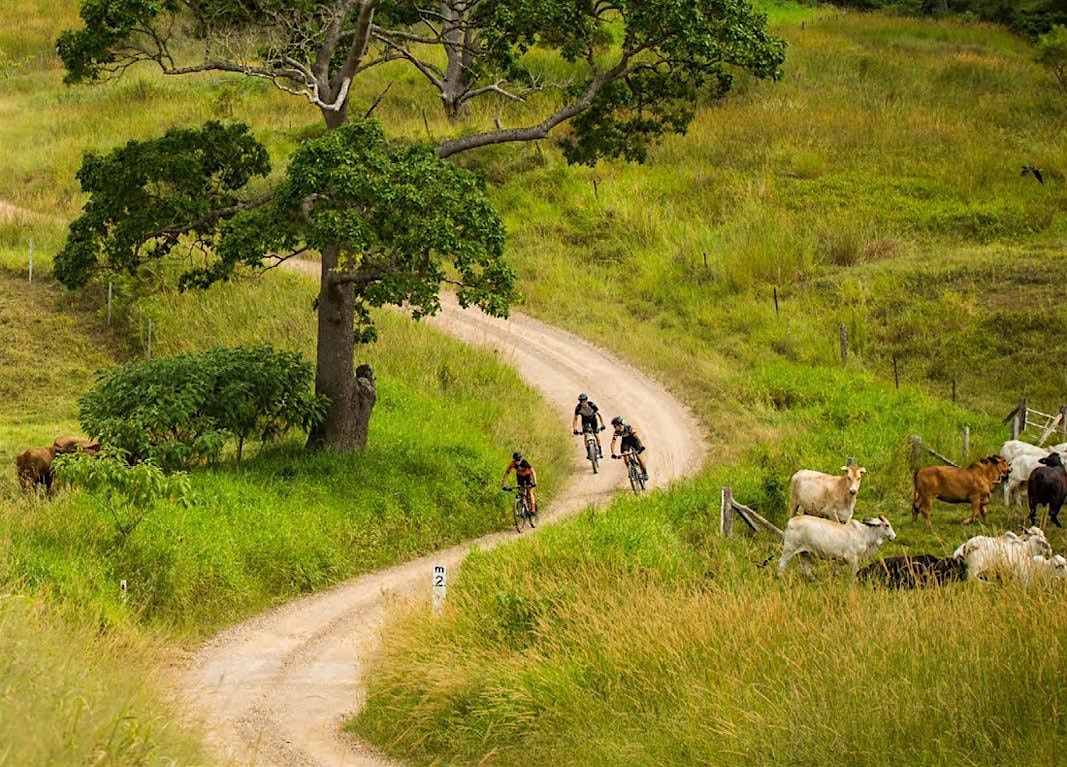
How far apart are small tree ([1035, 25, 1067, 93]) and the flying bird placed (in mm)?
9538

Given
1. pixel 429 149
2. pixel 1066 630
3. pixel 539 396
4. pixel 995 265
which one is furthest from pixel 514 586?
pixel 995 265

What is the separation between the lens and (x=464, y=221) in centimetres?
2319

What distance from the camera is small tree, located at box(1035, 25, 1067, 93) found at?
173 feet

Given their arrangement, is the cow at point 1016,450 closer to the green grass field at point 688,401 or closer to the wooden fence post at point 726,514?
the green grass field at point 688,401

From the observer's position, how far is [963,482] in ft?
79.0

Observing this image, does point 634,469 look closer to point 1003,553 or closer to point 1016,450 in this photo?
point 1016,450

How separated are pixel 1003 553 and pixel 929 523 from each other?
6762 millimetres

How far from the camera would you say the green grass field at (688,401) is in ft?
42.4

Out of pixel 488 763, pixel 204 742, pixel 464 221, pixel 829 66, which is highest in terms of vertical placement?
pixel 829 66

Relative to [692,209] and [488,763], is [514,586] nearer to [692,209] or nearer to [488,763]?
[488,763]

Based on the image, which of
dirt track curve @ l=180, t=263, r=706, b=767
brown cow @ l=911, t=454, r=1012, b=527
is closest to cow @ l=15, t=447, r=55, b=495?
dirt track curve @ l=180, t=263, r=706, b=767

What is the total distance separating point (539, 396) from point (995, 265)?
14263 mm

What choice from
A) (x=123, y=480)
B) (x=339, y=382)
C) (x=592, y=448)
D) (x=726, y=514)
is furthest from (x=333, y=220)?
(x=592, y=448)

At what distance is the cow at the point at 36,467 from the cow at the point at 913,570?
1292cm
